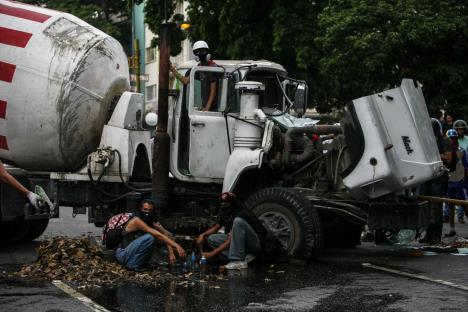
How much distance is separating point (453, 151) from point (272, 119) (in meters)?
3.56

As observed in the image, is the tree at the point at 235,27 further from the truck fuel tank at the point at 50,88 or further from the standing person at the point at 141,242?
the standing person at the point at 141,242

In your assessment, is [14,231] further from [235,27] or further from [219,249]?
[235,27]

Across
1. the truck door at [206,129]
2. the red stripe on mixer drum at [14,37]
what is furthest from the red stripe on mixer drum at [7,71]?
the truck door at [206,129]

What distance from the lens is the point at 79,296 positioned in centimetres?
935

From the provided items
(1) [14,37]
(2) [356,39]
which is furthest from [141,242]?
(2) [356,39]

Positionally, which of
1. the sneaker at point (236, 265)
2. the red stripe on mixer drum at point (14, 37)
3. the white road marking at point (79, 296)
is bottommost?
the white road marking at point (79, 296)

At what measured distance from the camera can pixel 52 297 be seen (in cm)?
927

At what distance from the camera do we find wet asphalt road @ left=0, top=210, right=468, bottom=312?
28.7 feet

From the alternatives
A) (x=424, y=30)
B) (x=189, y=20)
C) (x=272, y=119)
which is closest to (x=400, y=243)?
(x=272, y=119)

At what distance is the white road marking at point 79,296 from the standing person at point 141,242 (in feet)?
3.09

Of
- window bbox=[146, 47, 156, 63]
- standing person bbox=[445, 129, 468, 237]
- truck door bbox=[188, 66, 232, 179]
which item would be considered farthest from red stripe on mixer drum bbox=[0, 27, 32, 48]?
window bbox=[146, 47, 156, 63]

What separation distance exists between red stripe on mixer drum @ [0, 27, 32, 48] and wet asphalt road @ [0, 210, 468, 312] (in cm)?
302

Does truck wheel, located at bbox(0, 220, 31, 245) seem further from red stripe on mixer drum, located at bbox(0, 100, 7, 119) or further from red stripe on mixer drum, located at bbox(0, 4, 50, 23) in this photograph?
red stripe on mixer drum, located at bbox(0, 4, 50, 23)

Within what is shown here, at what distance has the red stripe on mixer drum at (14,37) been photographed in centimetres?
1301
